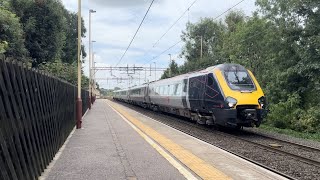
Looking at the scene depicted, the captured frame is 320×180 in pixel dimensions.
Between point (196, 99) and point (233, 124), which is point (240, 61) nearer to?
point (196, 99)

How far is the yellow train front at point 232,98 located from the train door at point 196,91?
17 cm

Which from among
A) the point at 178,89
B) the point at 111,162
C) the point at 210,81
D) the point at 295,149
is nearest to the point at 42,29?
the point at 178,89

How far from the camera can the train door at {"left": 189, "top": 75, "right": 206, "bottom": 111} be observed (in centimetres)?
1925

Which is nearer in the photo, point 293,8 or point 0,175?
point 0,175

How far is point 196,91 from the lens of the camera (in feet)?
66.6

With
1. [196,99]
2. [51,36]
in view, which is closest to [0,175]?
[196,99]

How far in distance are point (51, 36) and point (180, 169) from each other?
3000cm

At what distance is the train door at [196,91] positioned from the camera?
19.2 m

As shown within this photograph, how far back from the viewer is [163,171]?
28.4ft

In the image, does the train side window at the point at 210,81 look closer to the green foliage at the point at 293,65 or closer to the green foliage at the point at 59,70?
the green foliage at the point at 293,65

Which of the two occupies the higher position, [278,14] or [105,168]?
[278,14]

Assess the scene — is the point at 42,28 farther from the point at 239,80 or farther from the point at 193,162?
the point at 193,162

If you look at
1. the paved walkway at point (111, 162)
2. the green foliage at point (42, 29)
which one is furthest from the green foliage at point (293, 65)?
the green foliage at point (42, 29)

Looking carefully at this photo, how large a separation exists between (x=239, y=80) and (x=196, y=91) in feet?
9.63
